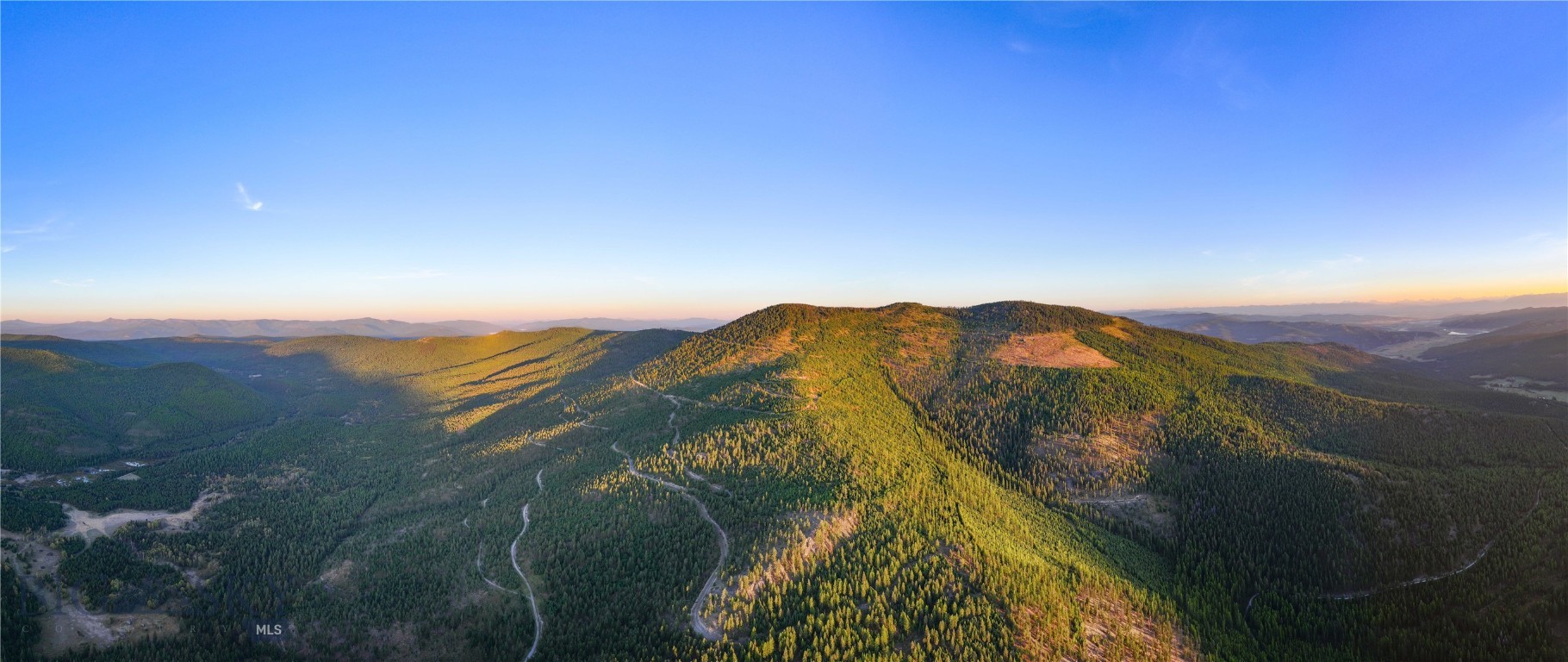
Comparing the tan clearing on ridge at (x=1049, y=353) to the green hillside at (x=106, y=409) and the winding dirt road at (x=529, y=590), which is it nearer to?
the winding dirt road at (x=529, y=590)

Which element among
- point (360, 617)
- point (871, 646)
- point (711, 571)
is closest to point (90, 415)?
point (360, 617)

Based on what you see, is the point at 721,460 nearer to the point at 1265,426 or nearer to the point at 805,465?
the point at 805,465

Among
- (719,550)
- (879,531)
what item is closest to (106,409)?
(719,550)

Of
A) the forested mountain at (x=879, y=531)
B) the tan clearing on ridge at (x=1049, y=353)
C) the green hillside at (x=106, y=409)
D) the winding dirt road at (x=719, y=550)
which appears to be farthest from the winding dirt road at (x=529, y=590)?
the green hillside at (x=106, y=409)

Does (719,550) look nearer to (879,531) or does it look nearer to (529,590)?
(879,531)

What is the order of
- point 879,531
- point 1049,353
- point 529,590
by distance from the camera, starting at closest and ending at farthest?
point 529,590, point 879,531, point 1049,353

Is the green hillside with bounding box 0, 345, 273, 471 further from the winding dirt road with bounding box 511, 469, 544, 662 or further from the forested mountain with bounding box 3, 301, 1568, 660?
the winding dirt road with bounding box 511, 469, 544, 662
